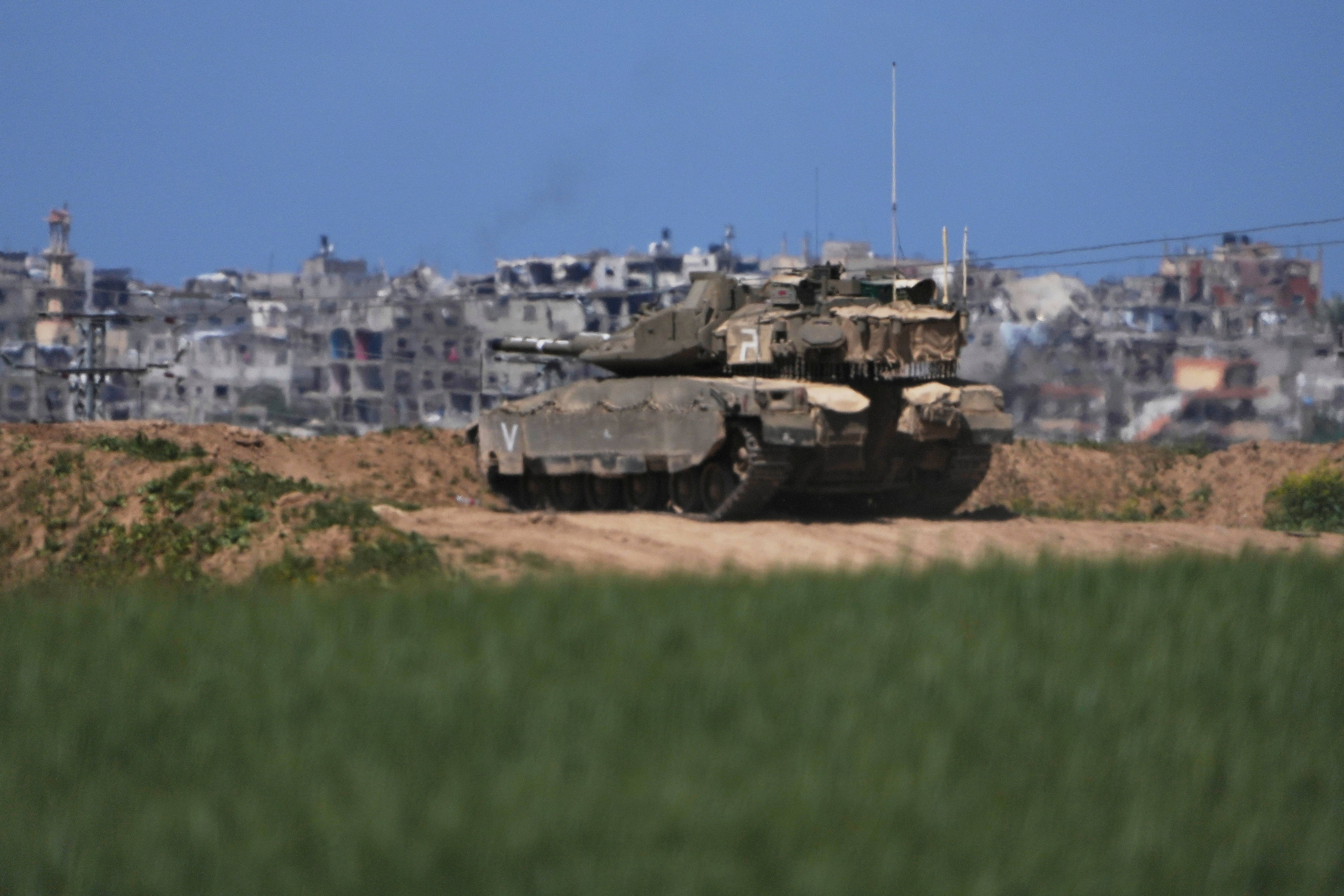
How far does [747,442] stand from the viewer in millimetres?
17797

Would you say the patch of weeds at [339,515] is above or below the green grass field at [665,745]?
above

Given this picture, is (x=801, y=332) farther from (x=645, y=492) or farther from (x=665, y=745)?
(x=665, y=745)

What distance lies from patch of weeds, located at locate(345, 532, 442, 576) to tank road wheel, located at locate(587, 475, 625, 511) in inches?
287

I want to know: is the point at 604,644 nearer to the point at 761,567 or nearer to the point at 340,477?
the point at 761,567

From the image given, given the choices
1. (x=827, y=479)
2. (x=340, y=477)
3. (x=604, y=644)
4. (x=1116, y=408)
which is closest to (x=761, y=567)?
(x=604, y=644)

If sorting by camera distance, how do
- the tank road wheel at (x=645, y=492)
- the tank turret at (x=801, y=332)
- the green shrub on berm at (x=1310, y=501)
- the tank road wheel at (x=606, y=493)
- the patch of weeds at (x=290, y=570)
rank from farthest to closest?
the green shrub on berm at (x=1310, y=501), the tank road wheel at (x=606, y=493), the tank road wheel at (x=645, y=492), the tank turret at (x=801, y=332), the patch of weeds at (x=290, y=570)

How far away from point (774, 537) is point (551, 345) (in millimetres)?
8537

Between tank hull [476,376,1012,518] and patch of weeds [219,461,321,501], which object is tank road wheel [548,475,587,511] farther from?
patch of weeds [219,461,321,501]

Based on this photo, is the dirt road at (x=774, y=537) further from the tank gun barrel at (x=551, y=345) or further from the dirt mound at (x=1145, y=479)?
the dirt mound at (x=1145, y=479)

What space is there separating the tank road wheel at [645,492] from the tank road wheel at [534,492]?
1.52 meters

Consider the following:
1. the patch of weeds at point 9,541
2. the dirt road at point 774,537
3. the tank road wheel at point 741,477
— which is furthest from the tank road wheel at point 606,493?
the patch of weeds at point 9,541

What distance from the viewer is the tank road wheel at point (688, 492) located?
19328 millimetres

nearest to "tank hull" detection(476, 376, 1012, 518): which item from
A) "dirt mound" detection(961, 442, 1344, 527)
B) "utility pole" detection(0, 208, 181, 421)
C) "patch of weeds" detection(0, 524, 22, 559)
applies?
"dirt mound" detection(961, 442, 1344, 527)

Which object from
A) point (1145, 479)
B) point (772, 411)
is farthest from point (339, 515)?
point (1145, 479)
